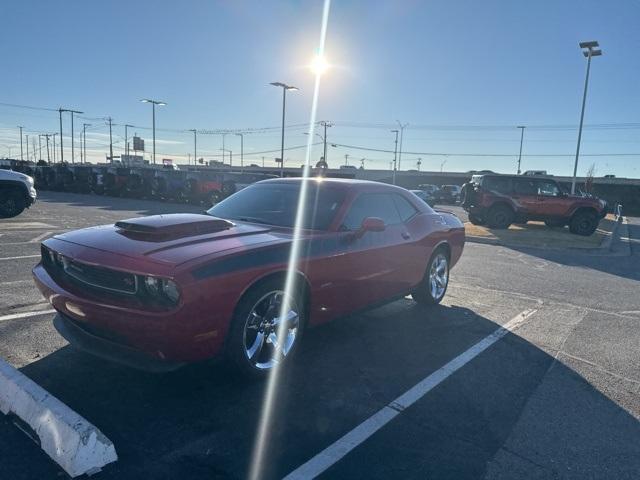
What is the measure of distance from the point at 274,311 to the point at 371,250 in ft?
4.36

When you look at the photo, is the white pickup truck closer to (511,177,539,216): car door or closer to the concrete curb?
the concrete curb

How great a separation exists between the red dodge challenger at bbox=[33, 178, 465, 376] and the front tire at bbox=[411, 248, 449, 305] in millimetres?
592

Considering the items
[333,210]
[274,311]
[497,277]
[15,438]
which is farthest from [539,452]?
[497,277]

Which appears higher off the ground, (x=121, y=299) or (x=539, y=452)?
(x=121, y=299)

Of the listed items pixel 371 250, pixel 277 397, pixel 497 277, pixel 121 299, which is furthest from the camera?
pixel 497 277

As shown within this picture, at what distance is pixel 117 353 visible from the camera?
3.09m

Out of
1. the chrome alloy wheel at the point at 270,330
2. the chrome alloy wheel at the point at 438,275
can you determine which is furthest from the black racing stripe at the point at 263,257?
the chrome alloy wheel at the point at 438,275

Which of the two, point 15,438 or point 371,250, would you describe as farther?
point 371,250

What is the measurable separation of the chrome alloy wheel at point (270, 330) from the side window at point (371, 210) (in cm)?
103

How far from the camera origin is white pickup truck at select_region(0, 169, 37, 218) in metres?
12.6

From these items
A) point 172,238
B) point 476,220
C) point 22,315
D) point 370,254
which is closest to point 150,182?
point 476,220

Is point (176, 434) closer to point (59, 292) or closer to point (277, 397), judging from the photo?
point (277, 397)

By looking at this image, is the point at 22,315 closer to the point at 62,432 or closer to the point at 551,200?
the point at 62,432

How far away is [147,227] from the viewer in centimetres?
366
